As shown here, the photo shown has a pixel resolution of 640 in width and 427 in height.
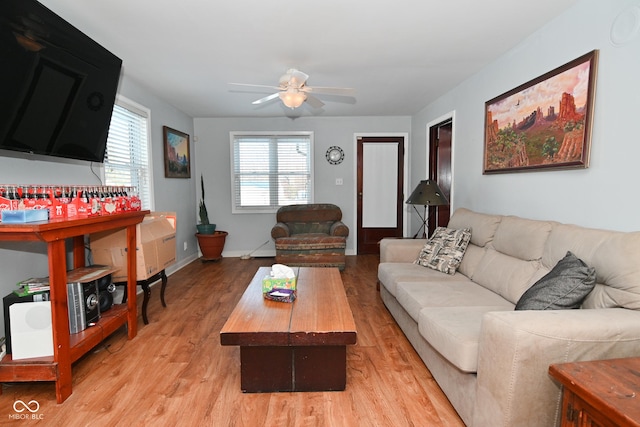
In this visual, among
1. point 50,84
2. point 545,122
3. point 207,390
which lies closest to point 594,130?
point 545,122

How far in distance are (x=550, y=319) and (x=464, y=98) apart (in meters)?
2.86

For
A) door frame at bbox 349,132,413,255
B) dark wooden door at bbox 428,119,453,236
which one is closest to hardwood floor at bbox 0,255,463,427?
dark wooden door at bbox 428,119,453,236

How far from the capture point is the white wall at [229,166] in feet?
17.4

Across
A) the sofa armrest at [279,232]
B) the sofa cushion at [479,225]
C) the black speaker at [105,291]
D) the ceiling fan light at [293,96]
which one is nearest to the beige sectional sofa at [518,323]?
the sofa cushion at [479,225]

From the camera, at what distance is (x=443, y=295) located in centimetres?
218

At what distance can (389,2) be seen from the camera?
6.52 ft

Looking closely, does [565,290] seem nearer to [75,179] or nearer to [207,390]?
[207,390]

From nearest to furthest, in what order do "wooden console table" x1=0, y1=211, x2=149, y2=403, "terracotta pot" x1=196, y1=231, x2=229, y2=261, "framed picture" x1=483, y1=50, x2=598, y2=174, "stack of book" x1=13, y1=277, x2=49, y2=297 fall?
"wooden console table" x1=0, y1=211, x2=149, y2=403, "stack of book" x1=13, y1=277, x2=49, y2=297, "framed picture" x1=483, y1=50, x2=598, y2=174, "terracotta pot" x1=196, y1=231, x2=229, y2=261

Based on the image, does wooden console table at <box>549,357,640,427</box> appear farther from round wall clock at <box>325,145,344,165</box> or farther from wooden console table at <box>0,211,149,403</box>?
round wall clock at <box>325,145,344,165</box>

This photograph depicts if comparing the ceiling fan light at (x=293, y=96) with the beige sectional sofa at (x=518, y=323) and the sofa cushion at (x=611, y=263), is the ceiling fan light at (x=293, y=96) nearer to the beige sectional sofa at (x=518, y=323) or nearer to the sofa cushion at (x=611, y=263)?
the beige sectional sofa at (x=518, y=323)

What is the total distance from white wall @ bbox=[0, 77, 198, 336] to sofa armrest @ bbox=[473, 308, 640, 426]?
2843mm

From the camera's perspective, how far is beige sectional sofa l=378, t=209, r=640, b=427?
1251 mm

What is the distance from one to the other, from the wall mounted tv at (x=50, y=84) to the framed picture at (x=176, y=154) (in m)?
1.68

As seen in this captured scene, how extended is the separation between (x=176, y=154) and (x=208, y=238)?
1.31m
